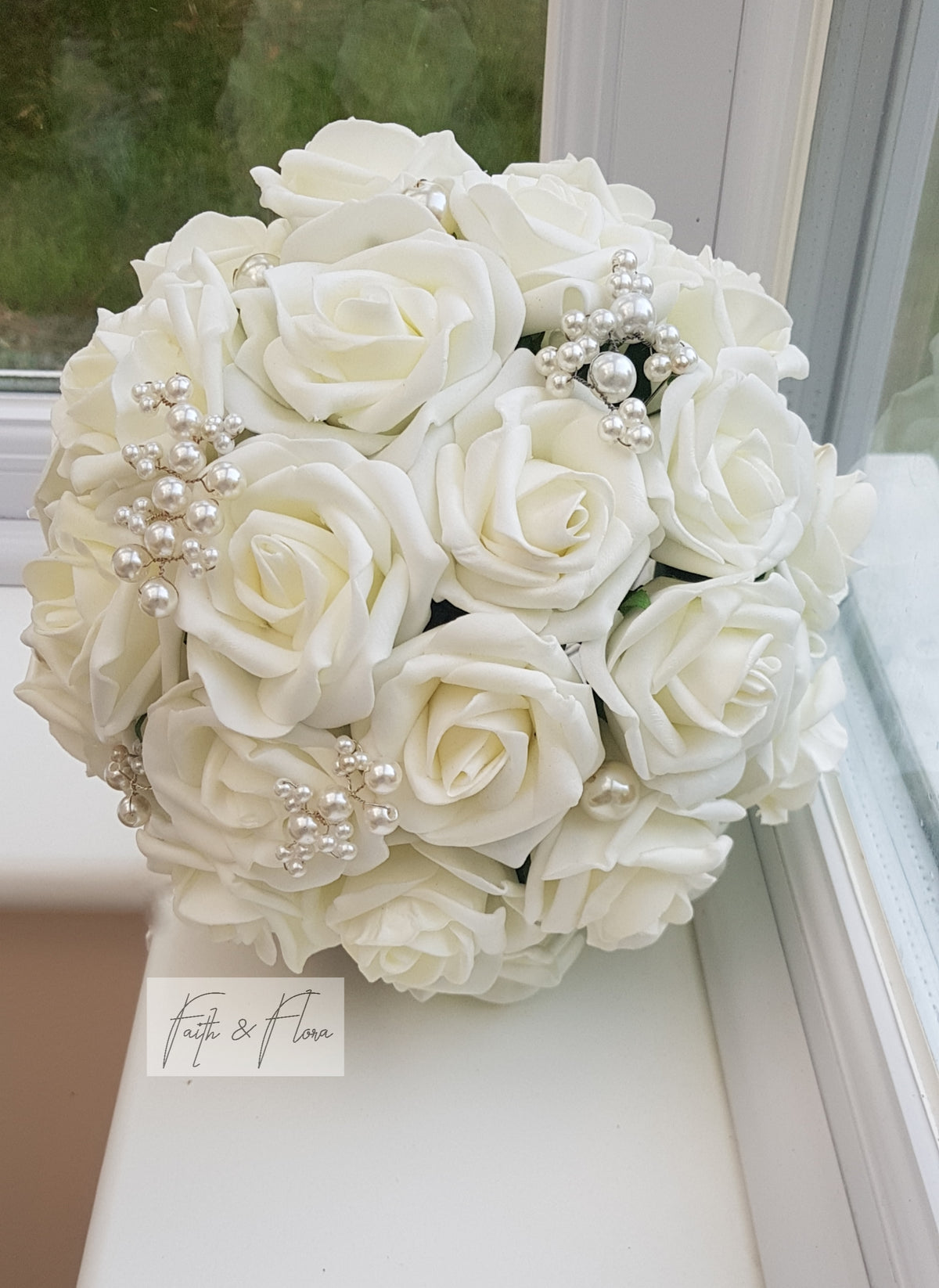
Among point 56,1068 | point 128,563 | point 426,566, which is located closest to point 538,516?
point 426,566

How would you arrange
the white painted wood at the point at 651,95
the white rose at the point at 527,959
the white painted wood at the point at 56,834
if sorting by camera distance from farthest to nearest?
the white painted wood at the point at 651,95
the white painted wood at the point at 56,834
the white rose at the point at 527,959

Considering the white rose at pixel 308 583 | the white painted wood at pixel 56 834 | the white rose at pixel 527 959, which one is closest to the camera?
the white rose at pixel 308 583

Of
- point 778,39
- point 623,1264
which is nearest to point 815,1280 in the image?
point 623,1264

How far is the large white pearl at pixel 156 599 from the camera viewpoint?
40 centimetres

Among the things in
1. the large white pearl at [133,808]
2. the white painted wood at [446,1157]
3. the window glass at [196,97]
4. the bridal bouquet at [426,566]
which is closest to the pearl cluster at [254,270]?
the bridal bouquet at [426,566]

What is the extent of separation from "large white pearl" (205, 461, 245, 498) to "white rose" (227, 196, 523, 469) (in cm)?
3

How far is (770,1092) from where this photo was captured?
1.69 feet

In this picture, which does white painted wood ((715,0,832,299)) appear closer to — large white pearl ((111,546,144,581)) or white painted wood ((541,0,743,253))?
white painted wood ((541,0,743,253))

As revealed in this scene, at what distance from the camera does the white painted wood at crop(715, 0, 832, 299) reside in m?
0.70

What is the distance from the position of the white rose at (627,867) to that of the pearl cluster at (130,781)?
0.16 meters

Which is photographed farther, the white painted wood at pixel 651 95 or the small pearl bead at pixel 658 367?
the white painted wood at pixel 651 95

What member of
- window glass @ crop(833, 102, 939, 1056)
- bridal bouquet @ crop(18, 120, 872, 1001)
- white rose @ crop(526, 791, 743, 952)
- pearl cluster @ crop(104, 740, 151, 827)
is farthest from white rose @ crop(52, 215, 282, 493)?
window glass @ crop(833, 102, 939, 1056)

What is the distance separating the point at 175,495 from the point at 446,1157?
31 cm

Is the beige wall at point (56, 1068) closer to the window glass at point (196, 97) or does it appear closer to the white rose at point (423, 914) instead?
the white rose at point (423, 914)
